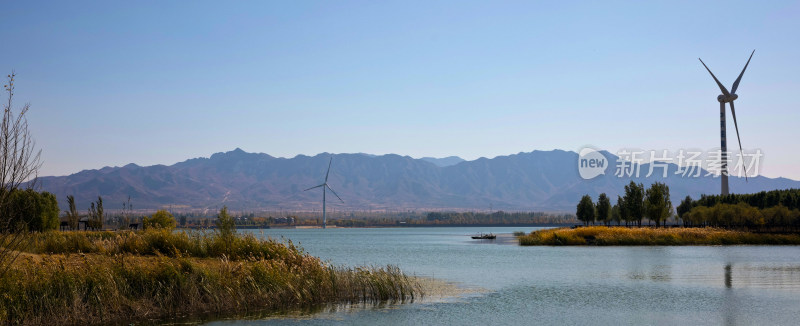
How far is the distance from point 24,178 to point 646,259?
5919 centimetres

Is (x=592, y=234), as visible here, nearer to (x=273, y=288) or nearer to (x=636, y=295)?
(x=636, y=295)

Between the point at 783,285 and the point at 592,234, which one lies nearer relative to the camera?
the point at 783,285

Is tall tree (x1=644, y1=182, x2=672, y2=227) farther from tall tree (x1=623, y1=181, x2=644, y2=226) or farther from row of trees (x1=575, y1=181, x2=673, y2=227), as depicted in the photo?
tall tree (x1=623, y1=181, x2=644, y2=226)

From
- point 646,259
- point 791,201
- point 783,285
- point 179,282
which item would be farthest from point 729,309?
point 791,201

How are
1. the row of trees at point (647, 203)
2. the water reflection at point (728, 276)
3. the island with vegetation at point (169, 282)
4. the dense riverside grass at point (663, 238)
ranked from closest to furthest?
the island with vegetation at point (169, 282) < the water reflection at point (728, 276) < the dense riverside grass at point (663, 238) < the row of trees at point (647, 203)

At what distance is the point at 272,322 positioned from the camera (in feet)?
88.9

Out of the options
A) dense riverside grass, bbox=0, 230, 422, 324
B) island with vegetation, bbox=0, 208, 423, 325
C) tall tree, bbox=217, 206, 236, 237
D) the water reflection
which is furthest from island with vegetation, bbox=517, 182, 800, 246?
dense riverside grass, bbox=0, 230, 422, 324

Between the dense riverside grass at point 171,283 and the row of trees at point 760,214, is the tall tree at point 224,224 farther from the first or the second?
the row of trees at point 760,214

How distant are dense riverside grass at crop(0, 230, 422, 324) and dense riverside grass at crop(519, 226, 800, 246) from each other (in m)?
65.2

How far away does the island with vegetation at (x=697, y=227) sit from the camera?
94.9 meters

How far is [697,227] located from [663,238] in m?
20.7

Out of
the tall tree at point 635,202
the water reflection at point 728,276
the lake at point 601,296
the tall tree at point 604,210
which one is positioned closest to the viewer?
the lake at point 601,296

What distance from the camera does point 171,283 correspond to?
27391 millimetres

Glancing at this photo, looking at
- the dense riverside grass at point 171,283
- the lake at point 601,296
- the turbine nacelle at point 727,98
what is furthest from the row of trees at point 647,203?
the dense riverside grass at point 171,283
